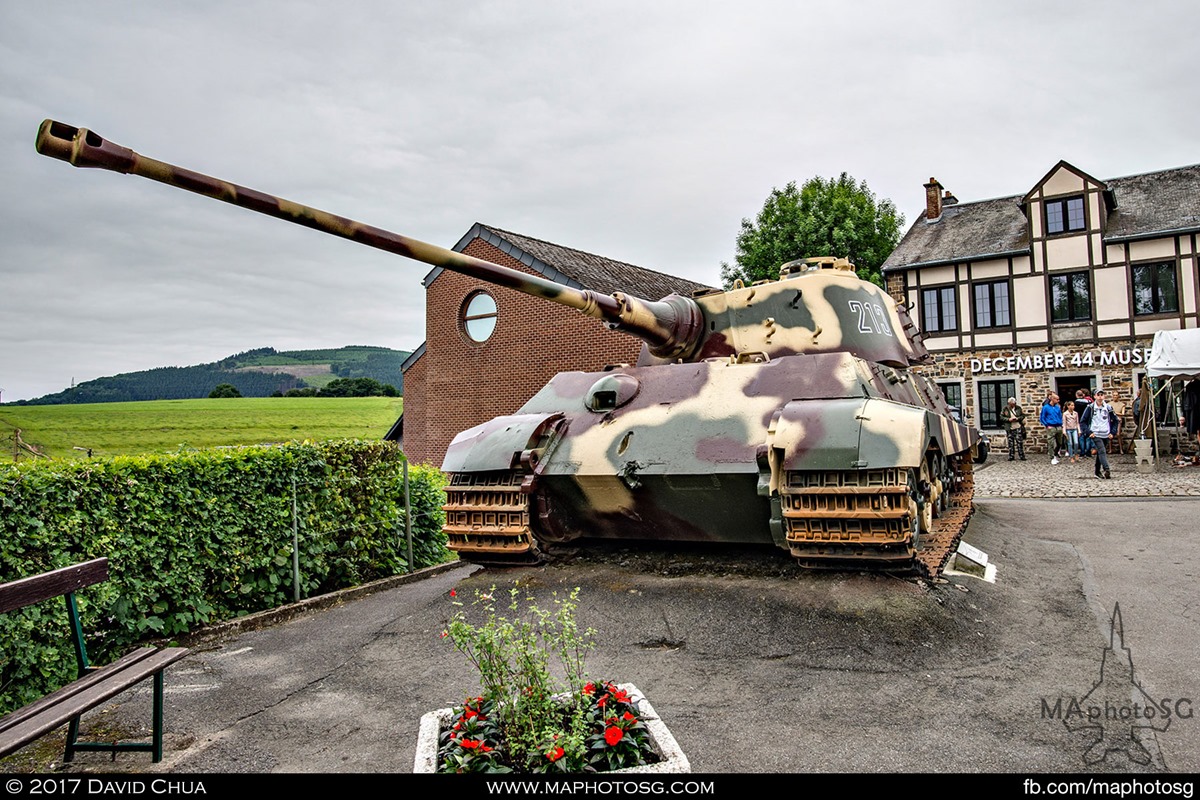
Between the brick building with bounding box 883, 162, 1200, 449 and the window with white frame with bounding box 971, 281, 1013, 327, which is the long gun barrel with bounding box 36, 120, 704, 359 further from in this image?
the window with white frame with bounding box 971, 281, 1013, 327

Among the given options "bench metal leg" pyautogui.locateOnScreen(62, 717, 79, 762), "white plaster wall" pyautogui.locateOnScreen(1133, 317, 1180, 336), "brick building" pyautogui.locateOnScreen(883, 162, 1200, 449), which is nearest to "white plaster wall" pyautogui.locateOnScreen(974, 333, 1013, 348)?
"brick building" pyautogui.locateOnScreen(883, 162, 1200, 449)

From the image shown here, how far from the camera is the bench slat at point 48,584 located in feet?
12.1

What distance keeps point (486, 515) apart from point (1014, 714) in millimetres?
4323

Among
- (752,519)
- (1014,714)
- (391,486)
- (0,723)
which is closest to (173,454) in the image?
(391,486)

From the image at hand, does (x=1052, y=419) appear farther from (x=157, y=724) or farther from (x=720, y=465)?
(x=157, y=724)

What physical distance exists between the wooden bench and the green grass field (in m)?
9.89

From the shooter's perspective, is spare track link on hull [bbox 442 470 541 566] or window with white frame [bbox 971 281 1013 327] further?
window with white frame [bbox 971 281 1013 327]

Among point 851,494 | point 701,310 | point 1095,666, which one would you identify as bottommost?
point 1095,666

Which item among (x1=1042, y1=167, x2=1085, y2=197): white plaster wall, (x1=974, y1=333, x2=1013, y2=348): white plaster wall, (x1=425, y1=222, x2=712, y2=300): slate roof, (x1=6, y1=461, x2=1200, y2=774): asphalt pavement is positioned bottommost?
(x1=6, y1=461, x2=1200, y2=774): asphalt pavement

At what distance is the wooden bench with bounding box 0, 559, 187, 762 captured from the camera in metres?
3.41

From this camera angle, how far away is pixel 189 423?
27766 millimetres

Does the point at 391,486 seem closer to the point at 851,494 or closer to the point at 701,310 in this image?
the point at 701,310

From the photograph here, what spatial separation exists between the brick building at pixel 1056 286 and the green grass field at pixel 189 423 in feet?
55.9
